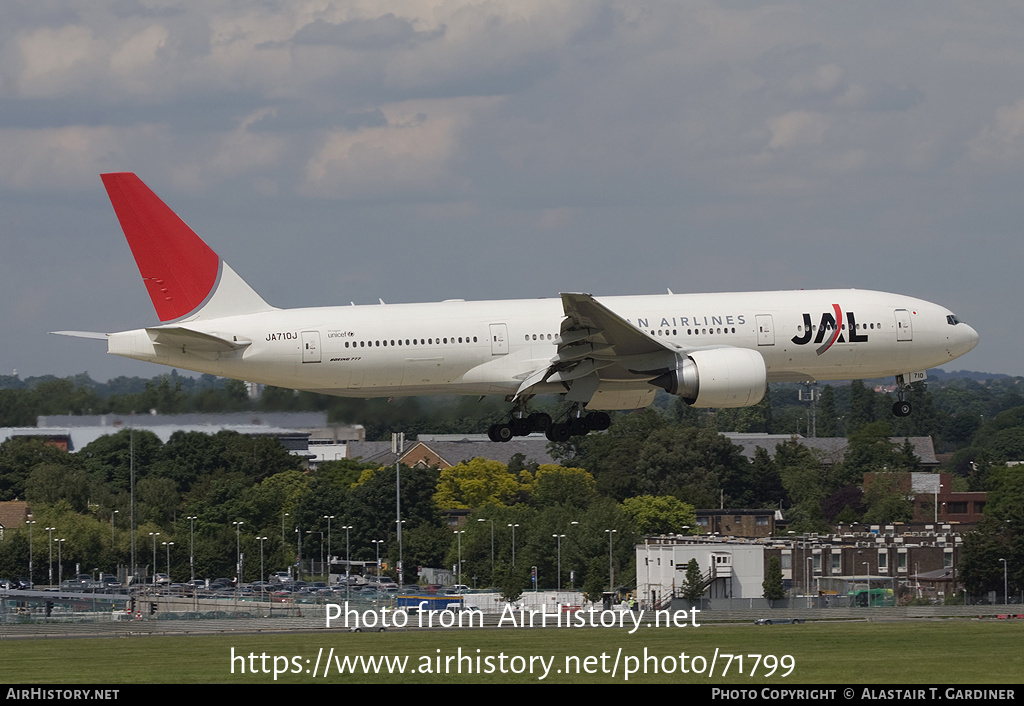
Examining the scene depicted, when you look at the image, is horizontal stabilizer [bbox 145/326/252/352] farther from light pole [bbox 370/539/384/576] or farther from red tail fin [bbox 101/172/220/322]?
light pole [bbox 370/539/384/576]

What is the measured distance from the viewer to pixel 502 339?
59.9 meters

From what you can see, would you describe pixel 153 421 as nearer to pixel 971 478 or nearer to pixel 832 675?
pixel 832 675

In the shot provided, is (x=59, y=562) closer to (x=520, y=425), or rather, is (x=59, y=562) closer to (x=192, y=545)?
(x=192, y=545)

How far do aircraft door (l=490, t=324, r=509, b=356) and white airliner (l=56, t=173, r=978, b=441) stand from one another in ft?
0.12

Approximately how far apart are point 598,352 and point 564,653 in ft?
39.6

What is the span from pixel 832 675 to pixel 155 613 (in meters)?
49.8

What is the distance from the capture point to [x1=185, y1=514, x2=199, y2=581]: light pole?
422 feet

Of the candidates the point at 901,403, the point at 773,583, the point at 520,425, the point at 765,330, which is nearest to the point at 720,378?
the point at 765,330

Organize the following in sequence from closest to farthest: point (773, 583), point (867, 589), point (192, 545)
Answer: point (773, 583), point (867, 589), point (192, 545)

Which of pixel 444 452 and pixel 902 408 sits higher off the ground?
pixel 444 452

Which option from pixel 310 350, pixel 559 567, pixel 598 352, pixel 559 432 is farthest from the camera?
pixel 559 567

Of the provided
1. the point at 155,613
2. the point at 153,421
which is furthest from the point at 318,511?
the point at 153,421

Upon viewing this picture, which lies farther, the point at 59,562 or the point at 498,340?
the point at 59,562

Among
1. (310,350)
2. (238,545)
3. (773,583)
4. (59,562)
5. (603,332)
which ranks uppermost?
(603,332)
